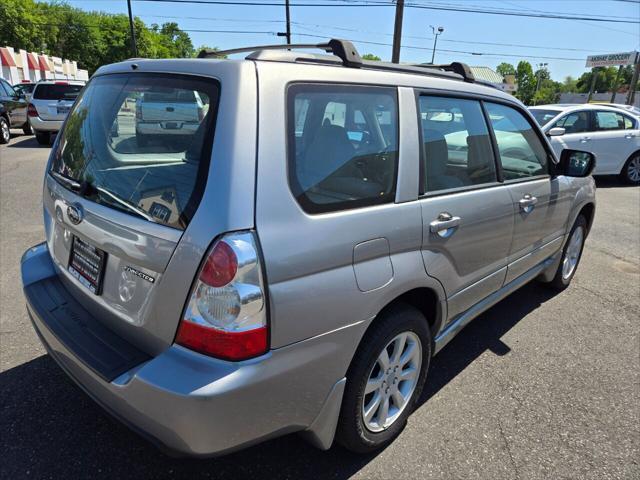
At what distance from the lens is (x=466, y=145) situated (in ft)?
8.99

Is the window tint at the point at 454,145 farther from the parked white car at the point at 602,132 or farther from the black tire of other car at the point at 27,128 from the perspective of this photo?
the black tire of other car at the point at 27,128

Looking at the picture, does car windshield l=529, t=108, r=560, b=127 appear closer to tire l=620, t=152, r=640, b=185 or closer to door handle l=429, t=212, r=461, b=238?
tire l=620, t=152, r=640, b=185

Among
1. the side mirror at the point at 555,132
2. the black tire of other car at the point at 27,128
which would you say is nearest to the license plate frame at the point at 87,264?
the side mirror at the point at 555,132

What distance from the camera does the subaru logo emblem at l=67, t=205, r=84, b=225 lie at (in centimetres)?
199

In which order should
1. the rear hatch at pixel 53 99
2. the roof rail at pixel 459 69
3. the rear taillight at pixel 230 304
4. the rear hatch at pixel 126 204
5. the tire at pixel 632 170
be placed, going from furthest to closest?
the rear hatch at pixel 53 99
the tire at pixel 632 170
the roof rail at pixel 459 69
the rear hatch at pixel 126 204
the rear taillight at pixel 230 304

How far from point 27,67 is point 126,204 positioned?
56352mm

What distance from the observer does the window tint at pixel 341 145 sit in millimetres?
1746

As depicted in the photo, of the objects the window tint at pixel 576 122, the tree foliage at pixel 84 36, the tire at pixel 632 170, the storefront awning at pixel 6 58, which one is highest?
the tree foliage at pixel 84 36

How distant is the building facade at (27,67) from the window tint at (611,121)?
40.5 metres

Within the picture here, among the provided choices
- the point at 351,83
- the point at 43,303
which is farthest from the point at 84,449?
the point at 351,83

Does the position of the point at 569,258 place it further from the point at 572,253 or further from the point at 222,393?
the point at 222,393

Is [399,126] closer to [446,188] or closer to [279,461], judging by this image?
[446,188]

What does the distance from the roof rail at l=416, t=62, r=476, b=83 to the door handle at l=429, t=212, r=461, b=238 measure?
3.38 ft

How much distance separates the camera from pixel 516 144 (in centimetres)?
336
